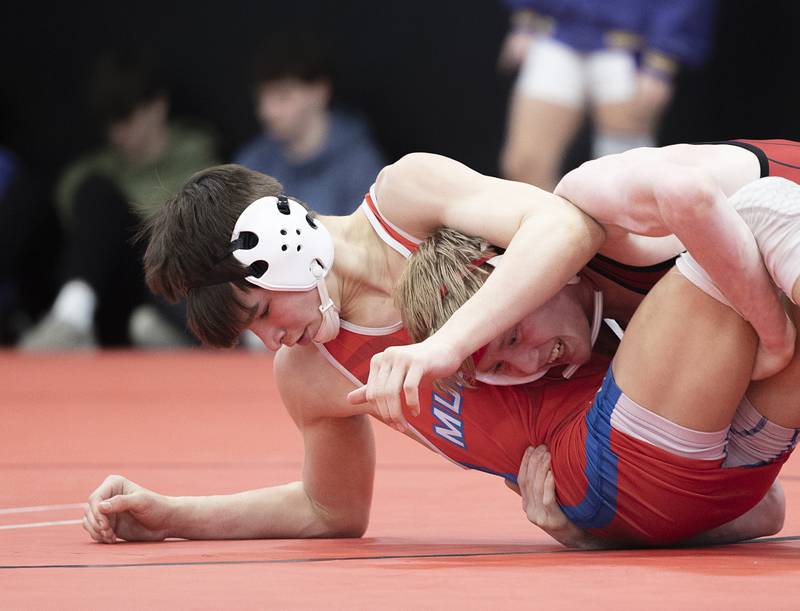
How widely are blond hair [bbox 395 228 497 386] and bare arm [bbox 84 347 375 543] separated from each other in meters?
0.32

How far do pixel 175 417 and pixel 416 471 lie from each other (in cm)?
162

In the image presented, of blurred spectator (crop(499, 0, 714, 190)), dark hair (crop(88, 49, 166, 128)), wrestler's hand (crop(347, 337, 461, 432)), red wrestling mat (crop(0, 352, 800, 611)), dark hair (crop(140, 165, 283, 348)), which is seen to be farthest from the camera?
dark hair (crop(88, 49, 166, 128))

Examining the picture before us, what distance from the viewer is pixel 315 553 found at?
264 cm

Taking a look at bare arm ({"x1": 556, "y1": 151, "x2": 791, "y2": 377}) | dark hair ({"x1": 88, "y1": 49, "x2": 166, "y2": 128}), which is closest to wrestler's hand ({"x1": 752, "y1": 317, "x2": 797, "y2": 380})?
bare arm ({"x1": 556, "y1": 151, "x2": 791, "y2": 377})

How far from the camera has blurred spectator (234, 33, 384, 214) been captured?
8039mm

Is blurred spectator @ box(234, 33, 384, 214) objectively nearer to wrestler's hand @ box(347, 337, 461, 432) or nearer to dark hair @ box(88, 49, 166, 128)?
dark hair @ box(88, 49, 166, 128)

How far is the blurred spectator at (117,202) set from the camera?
8.15 m

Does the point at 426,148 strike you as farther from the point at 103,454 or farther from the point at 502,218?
the point at 502,218

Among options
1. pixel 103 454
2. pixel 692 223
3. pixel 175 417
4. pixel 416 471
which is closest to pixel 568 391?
pixel 692 223

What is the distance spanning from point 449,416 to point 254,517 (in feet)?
1.43

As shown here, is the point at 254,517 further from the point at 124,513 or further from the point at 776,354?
the point at 776,354

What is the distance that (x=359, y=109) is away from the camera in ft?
29.2

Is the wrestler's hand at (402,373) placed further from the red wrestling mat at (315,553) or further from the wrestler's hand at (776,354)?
the wrestler's hand at (776,354)

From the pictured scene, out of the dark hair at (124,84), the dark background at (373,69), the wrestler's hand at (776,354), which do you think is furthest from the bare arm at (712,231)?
the dark hair at (124,84)
